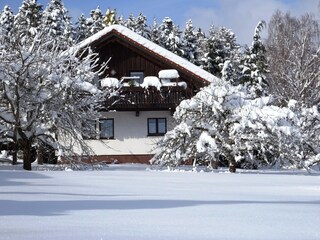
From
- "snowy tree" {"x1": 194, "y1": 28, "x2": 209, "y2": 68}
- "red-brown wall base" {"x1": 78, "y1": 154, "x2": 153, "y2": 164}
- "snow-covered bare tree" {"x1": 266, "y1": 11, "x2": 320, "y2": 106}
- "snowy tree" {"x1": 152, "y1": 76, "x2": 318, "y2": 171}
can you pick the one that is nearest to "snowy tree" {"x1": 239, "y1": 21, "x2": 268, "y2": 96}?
"snow-covered bare tree" {"x1": 266, "y1": 11, "x2": 320, "y2": 106}

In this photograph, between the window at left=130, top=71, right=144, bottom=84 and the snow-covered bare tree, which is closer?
the window at left=130, top=71, right=144, bottom=84

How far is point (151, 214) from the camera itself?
6023mm

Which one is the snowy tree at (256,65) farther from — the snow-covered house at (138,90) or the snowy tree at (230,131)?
the snowy tree at (230,131)

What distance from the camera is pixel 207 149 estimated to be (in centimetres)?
1922

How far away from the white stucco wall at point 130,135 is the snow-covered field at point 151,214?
842 inches

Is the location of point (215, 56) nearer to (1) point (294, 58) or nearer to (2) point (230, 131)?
(1) point (294, 58)

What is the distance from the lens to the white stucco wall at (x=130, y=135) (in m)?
30.5

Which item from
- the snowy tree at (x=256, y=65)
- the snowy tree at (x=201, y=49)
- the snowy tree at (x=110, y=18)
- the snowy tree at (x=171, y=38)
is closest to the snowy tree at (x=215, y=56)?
the snowy tree at (x=201, y=49)

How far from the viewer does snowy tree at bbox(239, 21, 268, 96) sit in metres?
38.0

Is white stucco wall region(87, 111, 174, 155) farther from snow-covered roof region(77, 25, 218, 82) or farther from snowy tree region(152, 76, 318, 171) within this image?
snowy tree region(152, 76, 318, 171)

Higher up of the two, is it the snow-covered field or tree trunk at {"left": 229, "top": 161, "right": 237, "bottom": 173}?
tree trunk at {"left": 229, "top": 161, "right": 237, "bottom": 173}

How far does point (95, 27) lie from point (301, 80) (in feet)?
108

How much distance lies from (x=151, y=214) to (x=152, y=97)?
23.4 meters

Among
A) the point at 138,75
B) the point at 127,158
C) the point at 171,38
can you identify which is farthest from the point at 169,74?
the point at 171,38
